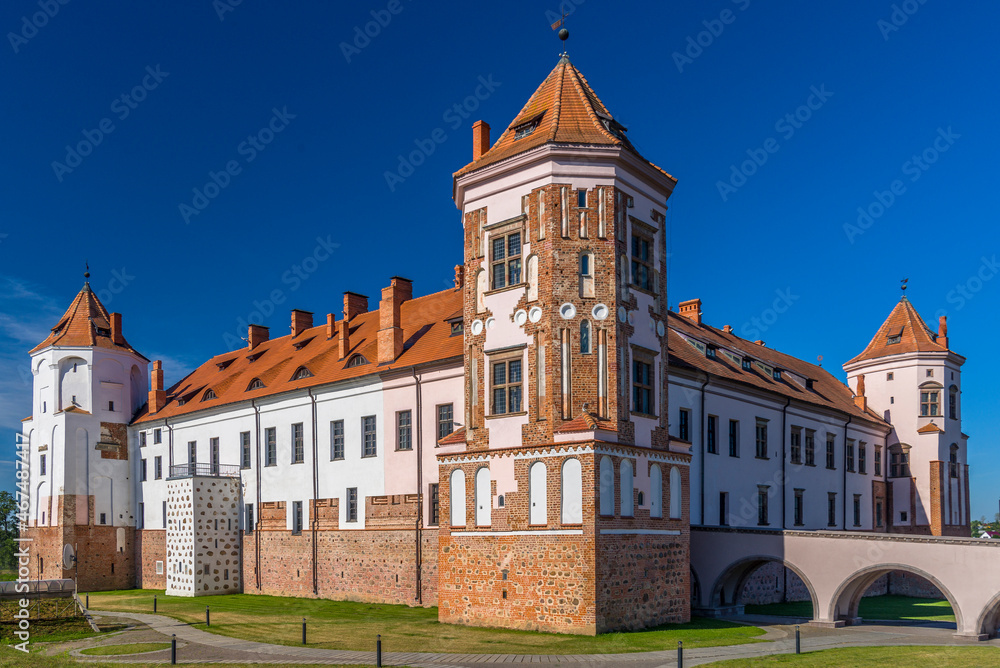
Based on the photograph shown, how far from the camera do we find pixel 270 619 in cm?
3147

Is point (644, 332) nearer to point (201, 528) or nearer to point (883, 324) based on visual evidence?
point (201, 528)

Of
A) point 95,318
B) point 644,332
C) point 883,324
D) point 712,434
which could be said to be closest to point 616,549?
point 644,332

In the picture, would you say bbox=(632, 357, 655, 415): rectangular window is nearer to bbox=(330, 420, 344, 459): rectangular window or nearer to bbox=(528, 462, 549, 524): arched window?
bbox=(528, 462, 549, 524): arched window

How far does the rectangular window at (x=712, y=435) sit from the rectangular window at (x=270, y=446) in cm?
2049

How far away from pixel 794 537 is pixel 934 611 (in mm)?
11981

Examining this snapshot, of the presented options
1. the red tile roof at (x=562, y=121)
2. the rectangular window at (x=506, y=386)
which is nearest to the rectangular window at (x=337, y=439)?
the rectangular window at (x=506, y=386)

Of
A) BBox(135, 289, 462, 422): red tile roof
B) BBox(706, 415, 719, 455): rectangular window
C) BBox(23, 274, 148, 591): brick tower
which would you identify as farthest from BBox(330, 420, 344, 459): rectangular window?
BBox(23, 274, 148, 591): brick tower

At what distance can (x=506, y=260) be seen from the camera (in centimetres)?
2875

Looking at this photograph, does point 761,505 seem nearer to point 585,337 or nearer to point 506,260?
point 585,337

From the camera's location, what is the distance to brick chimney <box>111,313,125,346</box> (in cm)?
5431

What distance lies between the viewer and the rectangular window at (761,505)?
3875 cm

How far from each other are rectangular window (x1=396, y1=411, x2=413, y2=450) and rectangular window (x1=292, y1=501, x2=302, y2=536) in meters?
7.53

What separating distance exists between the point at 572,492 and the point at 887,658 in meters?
9.09

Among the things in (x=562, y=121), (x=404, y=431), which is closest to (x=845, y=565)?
(x=562, y=121)
